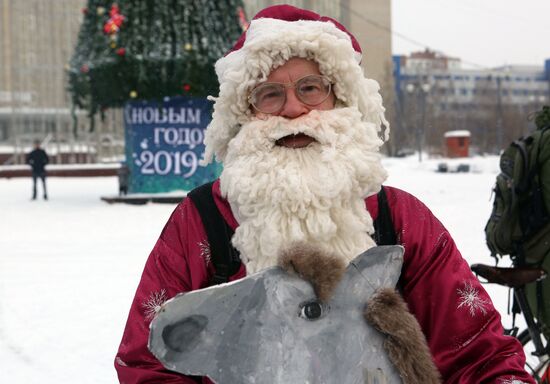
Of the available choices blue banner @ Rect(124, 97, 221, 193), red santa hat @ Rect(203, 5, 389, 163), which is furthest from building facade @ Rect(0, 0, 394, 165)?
red santa hat @ Rect(203, 5, 389, 163)

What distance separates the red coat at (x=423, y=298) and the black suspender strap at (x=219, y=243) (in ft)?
0.05

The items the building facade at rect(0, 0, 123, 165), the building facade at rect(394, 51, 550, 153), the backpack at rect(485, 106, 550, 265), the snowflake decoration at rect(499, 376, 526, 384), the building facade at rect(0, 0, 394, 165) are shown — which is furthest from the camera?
the building facade at rect(394, 51, 550, 153)

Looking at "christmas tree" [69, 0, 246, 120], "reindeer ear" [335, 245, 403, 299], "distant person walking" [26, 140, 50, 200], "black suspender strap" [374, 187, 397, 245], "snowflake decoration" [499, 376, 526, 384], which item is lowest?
"distant person walking" [26, 140, 50, 200]

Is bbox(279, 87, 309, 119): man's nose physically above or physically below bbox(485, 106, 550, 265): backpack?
above

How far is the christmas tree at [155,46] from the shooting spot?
13.6 metres

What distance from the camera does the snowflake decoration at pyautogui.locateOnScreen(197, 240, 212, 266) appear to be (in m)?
1.65

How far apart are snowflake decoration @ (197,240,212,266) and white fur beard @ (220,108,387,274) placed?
0.08m

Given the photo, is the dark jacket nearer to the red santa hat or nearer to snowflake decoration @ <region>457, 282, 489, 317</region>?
the red santa hat

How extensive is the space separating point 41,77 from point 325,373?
45.6 meters

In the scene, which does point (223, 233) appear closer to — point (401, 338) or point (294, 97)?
point (294, 97)

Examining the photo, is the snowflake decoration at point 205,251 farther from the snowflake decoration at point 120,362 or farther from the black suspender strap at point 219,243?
the snowflake decoration at point 120,362

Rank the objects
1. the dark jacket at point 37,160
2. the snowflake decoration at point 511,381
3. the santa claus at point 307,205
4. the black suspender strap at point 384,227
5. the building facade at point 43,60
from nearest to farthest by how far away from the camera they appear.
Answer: the snowflake decoration at point 511,381 < the santa claus at point 307,205 < the black suspender strap at point 384,227 < the dark jacket at point 37,160 < the building facade at point 43,60

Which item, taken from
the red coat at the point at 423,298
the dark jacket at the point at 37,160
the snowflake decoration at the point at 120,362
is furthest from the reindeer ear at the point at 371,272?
the dark jacket at the point at 37,160

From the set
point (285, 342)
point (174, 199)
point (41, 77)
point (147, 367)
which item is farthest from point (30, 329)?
point (41, 77)
